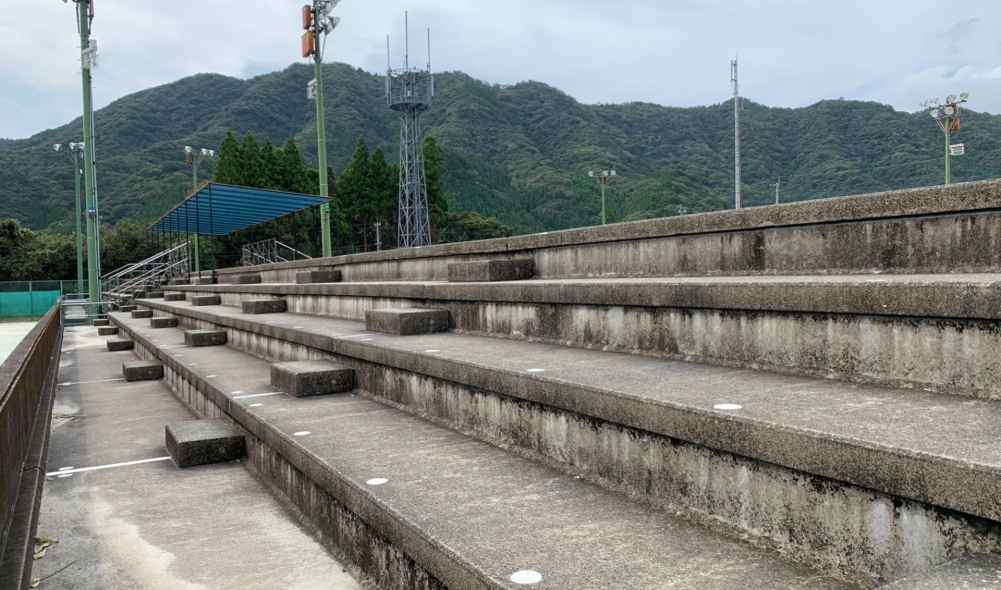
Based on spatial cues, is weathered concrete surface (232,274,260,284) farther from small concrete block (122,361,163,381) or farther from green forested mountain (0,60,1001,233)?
green forested mountain (0,60,1001,233)

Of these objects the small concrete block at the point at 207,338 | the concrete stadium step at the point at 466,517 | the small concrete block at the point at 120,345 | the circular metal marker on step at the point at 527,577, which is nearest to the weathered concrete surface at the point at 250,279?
the small concrete block at the point at 120,345

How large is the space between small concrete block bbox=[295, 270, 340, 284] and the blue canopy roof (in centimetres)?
514

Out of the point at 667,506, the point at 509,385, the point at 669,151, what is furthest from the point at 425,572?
the point at 669,151

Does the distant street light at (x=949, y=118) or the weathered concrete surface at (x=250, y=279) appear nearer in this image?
the weathered concrete surface at (x=250, y=279)

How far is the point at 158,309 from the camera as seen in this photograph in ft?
52.1

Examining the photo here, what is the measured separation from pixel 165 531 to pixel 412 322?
7.63ft

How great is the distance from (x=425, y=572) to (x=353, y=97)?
116m

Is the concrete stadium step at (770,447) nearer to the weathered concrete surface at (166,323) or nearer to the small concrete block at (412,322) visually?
the small concrete block at (412,322)

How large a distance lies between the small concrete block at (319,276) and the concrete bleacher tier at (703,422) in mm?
5382

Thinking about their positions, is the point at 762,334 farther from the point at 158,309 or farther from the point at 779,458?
the point at 158,309

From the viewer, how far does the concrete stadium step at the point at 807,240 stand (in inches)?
110

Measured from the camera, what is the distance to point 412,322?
5152mm

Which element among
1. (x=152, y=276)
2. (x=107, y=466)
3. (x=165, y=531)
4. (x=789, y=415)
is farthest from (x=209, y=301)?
(x=152, y=276)

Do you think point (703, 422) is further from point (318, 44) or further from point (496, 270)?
point (318, 44)
